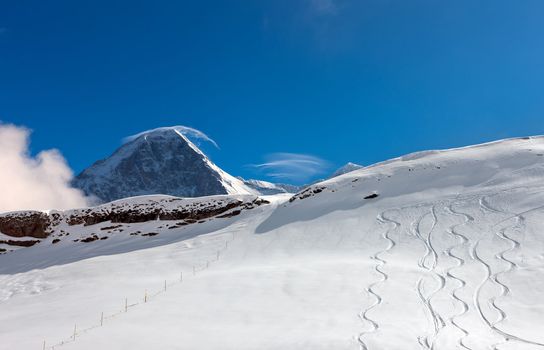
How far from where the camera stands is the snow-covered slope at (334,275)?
1142 centimetres

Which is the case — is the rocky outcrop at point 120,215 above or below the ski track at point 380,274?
above

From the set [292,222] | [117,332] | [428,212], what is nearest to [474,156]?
[428,212]

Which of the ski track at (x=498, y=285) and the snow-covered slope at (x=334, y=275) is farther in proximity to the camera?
the snow-covered slope at (x=334, y=275)

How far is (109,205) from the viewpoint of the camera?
52.0 meters

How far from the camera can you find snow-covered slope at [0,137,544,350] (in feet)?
37.5

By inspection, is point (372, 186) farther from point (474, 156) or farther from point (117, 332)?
point (117, 332)

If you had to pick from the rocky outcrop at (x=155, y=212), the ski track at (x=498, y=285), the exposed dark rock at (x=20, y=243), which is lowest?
the ski track at (x=498, y=285)

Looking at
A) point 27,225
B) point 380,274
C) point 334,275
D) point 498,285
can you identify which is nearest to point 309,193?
point 334,275

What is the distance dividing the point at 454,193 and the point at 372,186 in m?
8.32

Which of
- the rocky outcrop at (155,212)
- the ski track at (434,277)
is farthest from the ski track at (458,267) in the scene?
the rocky outcrop at (155,212)

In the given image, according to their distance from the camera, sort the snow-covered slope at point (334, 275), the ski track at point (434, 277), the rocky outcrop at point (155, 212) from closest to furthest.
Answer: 1. the ski track at point (434, 277)
2. the snow-covered slope at point (334, 275)
3. the rocky outcrop at point (155, 212)

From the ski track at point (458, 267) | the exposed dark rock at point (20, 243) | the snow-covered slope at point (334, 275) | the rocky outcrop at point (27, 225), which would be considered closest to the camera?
the ski track at point (458, 267)

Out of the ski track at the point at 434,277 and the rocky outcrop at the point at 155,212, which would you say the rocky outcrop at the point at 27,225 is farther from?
the ski track at the point at 434,277

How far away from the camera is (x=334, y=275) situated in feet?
59.1
